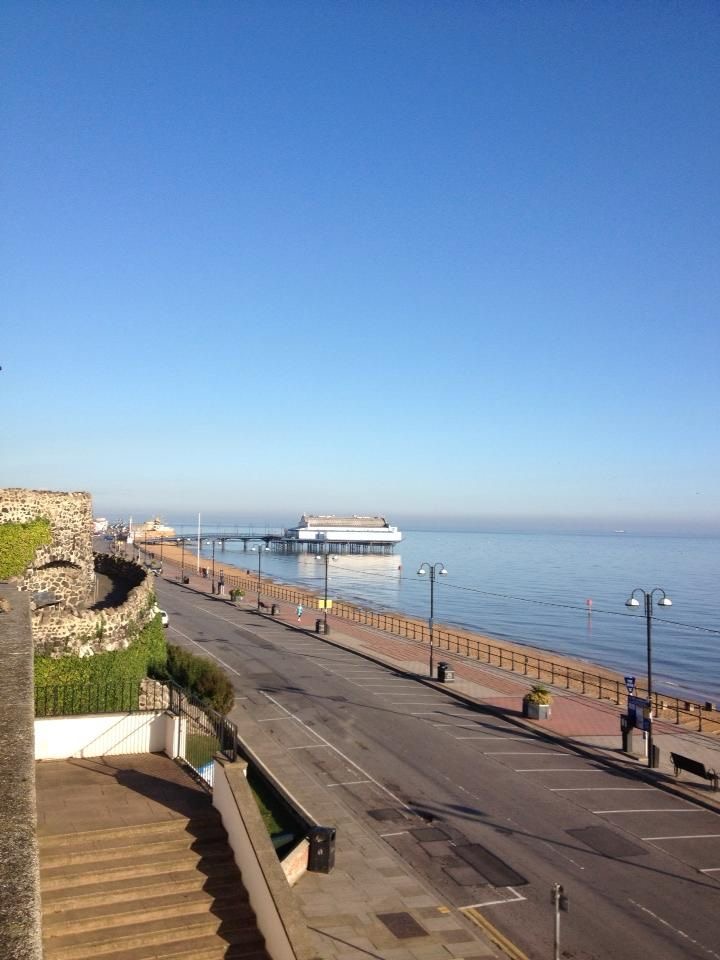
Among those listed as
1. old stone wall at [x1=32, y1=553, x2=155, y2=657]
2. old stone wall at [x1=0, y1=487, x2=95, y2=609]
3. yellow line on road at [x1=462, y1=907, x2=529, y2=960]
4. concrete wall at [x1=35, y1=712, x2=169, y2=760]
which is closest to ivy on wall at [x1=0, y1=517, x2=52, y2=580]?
old stone wall at [x1=0, y1=487, x2=95, y2=609]

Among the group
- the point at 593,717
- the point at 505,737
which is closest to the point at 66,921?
the point at 505,737

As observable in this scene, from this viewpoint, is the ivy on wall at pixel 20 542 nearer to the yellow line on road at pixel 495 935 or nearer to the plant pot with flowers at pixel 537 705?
the yellow line on road at pixel 495 935

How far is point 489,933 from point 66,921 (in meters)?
7.12

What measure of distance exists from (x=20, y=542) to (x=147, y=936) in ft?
48.6

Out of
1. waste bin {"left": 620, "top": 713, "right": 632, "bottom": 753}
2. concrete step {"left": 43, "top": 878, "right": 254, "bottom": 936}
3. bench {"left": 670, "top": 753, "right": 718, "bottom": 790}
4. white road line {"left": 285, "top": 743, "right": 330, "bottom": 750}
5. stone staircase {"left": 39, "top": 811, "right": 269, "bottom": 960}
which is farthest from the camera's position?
waste bin {"left": 620, "top": 713, "right": 632, "bottom": 753}

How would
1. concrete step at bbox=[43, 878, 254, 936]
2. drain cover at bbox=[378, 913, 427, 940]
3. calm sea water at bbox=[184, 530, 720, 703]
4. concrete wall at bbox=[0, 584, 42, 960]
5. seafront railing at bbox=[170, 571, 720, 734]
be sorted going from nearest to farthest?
1. concrete wall at bbox=[0, 584, 42, 960]
2. concrete step at bbox=[43, 878, 254, 936]
3. drain cover at bbox=[378, 913, 427, 940]
4. seafront railing at bbox=[170, 571, 720, 734]
5. calm sea water at bbox=[184, 530, 720, 703]

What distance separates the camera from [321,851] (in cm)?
1502

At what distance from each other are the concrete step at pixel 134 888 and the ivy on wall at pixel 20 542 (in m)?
12.9

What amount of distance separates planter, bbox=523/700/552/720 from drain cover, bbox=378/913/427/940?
55.6ft

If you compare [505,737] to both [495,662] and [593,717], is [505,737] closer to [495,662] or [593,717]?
[593,717]

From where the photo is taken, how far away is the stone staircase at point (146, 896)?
34.2 feet

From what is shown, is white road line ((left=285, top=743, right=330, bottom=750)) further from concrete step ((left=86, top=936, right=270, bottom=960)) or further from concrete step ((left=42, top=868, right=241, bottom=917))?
concrete step ((left=86, top=936, right=270, bottom=960))

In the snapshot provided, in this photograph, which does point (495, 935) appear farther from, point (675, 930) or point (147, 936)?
point (147, 936)

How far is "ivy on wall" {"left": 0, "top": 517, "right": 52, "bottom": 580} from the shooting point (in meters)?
22.2
